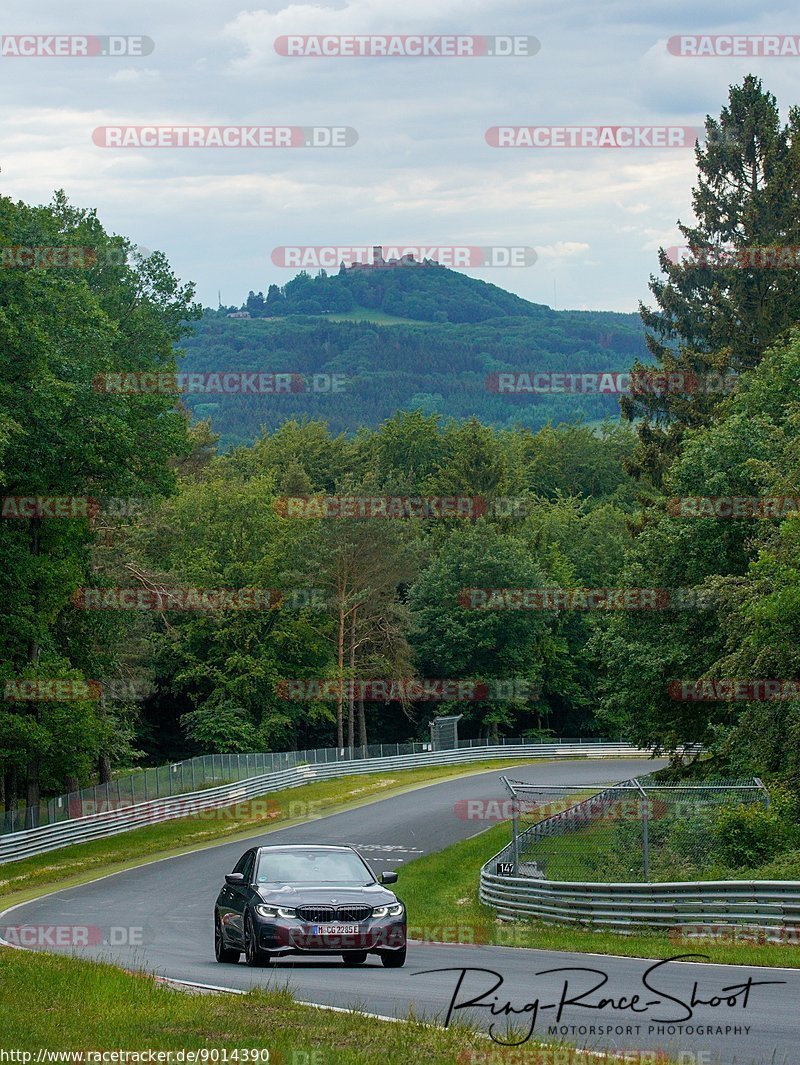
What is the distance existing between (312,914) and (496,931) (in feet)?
24.2

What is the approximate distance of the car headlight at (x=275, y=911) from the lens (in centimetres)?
1505

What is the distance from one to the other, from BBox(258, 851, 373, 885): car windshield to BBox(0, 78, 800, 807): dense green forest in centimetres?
1057

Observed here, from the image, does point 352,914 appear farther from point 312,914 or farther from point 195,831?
point 195,831

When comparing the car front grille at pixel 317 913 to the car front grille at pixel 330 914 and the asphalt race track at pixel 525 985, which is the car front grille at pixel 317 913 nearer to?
the car front grille at pixel 330 914

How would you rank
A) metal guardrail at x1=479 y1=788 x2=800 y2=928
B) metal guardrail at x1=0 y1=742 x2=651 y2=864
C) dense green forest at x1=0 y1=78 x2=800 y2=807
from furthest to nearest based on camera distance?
metal guardrail at x1=0 y1=742 x2=651 y2=864, dense green forest at x1=0 y1=78 x2=800 y2=807, metal guardrail at x1=479 y1=788 x2=800 y2=928

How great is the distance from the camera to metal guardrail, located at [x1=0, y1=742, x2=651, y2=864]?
3991 cm

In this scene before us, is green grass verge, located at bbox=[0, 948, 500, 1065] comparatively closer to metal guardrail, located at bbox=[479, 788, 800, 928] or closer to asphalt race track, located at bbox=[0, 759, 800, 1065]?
asphalt race track, located at bbox=[0, 759, 800, 1065]

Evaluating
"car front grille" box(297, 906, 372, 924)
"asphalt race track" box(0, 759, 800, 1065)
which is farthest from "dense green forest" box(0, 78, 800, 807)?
"car front grille" box(297, 906, 372, 924)

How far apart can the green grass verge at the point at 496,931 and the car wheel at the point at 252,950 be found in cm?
460

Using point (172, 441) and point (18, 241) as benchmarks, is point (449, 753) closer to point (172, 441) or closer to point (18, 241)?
point (172, 441)

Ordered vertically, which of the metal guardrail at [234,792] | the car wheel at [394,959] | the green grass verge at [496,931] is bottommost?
the metal guardrail at [234,792]

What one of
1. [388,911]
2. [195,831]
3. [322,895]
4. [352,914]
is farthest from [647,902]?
[195,831]

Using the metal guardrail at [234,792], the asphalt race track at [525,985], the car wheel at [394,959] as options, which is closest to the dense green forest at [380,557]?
the metal guardrail at [234,792]

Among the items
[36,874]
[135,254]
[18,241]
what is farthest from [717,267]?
[36,874]
